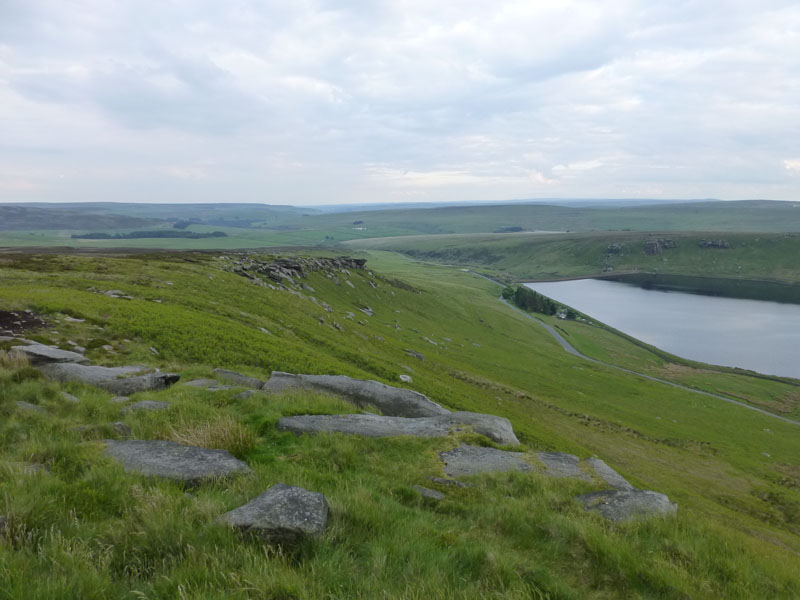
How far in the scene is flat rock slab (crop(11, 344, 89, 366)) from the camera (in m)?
16.2

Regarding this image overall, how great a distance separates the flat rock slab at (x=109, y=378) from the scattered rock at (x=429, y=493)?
39.4 ft

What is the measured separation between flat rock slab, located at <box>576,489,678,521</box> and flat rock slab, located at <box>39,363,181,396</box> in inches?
628

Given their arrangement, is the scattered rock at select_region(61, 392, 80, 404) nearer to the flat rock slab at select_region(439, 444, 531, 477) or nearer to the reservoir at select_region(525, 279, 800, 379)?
the flat rock slab at select_region(439, 444, 531, 477)

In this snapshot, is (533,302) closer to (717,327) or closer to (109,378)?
(717,327)

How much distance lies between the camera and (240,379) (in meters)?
19.2

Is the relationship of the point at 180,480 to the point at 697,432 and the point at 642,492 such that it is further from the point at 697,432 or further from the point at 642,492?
the point at 697,432

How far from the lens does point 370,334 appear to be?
6053 cm

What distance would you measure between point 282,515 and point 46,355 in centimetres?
1646

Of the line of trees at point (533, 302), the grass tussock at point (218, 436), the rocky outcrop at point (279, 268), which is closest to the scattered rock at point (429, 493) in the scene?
the grass tussock at point (218, 436)

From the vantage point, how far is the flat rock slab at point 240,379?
18.7 metres

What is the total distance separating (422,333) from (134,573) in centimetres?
7534

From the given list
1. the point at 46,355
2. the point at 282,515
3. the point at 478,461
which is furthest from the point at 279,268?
the point at 282,515

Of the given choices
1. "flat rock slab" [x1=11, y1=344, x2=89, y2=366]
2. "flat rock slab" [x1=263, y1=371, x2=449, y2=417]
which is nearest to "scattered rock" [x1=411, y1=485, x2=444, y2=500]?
"flat rock slab" [x1=263, y1=371, x2=449, y2=417]

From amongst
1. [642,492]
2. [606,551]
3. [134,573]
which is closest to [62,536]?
[134,573]
